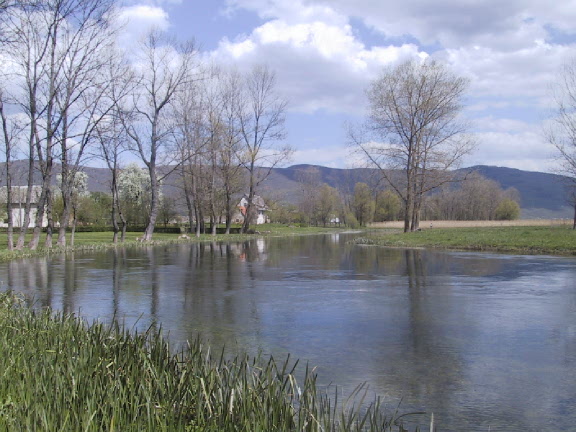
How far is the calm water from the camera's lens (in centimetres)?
572

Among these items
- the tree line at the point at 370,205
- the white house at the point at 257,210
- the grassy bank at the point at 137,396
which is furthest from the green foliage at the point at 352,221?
the grassy bank at the point at 137,396

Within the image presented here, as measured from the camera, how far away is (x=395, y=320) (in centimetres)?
962

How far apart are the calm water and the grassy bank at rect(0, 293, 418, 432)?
139 centimetres

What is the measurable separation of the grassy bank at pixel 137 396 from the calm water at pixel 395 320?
1.39 metres

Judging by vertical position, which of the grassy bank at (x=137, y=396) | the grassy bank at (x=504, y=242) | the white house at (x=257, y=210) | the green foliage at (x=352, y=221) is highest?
the white house at (x=257, y=210)

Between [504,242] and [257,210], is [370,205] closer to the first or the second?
[257,210]

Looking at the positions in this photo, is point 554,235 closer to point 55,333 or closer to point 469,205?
point 55,333

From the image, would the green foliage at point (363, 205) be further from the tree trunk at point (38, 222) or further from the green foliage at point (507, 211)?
the tree trunk at point (38, 222)

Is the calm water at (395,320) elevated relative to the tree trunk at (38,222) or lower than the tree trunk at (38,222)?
lower

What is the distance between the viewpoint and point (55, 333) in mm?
6234

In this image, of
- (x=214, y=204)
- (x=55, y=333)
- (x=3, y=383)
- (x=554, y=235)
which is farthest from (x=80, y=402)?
(x=214, y=204)

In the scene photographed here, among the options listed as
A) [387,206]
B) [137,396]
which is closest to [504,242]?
[137,396]

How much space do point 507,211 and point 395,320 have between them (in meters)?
124

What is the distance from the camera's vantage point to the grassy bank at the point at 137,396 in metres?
→ 3.78
